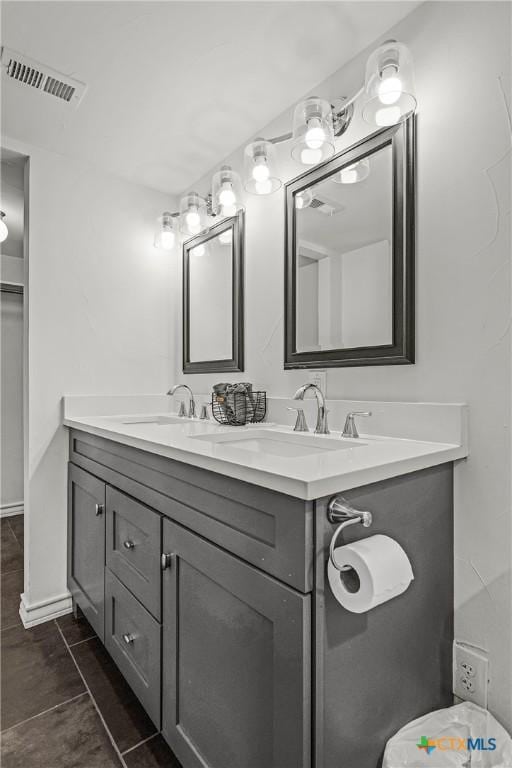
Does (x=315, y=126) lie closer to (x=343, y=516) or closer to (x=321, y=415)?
(x=321, y=415)

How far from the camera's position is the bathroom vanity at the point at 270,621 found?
0.72m

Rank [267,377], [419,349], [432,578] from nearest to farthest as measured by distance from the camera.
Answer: [432,578] < [419,349] < [267,377]

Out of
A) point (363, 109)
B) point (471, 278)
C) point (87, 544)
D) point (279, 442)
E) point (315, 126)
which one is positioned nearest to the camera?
point (471, 278)

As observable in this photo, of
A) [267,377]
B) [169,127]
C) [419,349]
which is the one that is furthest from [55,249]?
[419,349]

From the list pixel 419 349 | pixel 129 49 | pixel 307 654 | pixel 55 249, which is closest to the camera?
pixel 307 654

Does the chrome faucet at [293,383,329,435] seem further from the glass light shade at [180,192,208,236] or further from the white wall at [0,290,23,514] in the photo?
the white wall at [0,290,23,514]

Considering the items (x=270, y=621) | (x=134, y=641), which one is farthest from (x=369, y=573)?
(x=134, y=641)

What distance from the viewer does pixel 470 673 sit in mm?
1052

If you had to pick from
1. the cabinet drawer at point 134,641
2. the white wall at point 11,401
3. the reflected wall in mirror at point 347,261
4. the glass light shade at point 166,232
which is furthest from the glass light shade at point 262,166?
the white wall at point 11,401

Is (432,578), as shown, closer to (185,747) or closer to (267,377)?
(185,747)

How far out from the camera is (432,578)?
3.30ft

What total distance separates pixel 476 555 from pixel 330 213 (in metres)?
1.14

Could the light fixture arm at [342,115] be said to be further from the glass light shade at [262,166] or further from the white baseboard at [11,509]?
the white baseboard at [11,509]

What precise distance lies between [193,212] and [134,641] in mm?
1752
